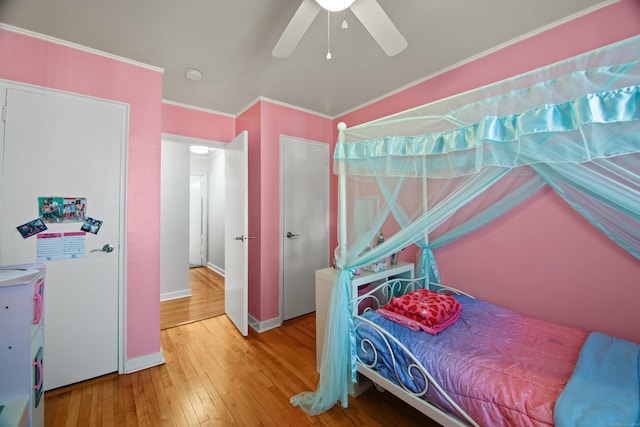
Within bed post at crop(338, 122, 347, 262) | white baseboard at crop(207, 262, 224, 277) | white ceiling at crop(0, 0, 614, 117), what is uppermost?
white ceiling at crop(0, 0, 614, 117)

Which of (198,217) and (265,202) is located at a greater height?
(265,202)

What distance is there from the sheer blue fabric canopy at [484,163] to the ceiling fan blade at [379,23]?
1.31 feet

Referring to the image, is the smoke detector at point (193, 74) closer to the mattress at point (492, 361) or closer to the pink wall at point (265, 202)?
the pink wall at point (265, 202)

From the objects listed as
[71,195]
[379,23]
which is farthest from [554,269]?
[71,195]

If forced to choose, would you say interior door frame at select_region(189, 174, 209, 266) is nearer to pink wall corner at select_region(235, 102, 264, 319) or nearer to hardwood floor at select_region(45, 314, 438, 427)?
pink wall corner at select_region(235, 102, 264, 319)

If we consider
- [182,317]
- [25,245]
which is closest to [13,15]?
[25,245]

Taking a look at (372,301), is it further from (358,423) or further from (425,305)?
(358,423)

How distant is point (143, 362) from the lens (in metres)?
2.33

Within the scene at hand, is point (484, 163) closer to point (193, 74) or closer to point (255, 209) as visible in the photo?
point (255, 209)

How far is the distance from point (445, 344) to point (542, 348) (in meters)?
0.54

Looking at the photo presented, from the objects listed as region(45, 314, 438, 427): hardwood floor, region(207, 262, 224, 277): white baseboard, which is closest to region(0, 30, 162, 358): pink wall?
region(45, 314, 438, 427): hardwood floor

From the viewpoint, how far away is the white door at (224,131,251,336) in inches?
111

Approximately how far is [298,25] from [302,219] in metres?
2.31

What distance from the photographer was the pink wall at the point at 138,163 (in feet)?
7.03
